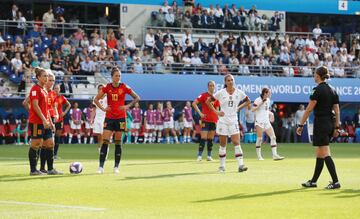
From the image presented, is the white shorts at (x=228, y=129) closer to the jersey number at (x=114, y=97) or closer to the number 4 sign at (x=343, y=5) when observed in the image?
the jersey number at (x=114, y=97)

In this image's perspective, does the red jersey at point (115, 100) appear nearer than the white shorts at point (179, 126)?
Yes

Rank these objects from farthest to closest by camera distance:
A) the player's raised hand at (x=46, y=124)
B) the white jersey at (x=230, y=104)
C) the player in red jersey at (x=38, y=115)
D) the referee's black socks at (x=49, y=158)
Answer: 1. the white jersey at (x=230, y=104)
2. the referee's black socks at (x=49, y=158)
3. the player in red jersey at (x=38, y=115)
4. the player's raised hand at (x=46, y=124)

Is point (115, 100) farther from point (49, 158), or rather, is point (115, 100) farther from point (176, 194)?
point (176, 194)

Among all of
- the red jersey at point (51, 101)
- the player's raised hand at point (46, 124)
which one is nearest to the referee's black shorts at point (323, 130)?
the player's raised hand at point (46, 124)

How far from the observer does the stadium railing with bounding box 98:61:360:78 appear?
158 ft

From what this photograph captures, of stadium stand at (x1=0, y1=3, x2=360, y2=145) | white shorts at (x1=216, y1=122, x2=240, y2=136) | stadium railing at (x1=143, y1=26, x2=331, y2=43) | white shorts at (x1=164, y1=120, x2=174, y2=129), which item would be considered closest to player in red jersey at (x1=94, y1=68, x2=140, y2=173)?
white shorts at (x1=216, y1=122, x2=240, y2=136)

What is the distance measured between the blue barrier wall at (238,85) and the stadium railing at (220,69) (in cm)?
74

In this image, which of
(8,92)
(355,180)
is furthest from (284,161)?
(8,92)

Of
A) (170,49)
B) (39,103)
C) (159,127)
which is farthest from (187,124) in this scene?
(39,103)

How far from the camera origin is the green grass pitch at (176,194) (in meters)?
12.8

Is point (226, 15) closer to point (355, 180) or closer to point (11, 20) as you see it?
point (11, 20)

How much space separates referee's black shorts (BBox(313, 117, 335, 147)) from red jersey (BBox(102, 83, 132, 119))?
228 inches

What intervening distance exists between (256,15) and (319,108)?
39.6 metres

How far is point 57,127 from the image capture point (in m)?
28.1
